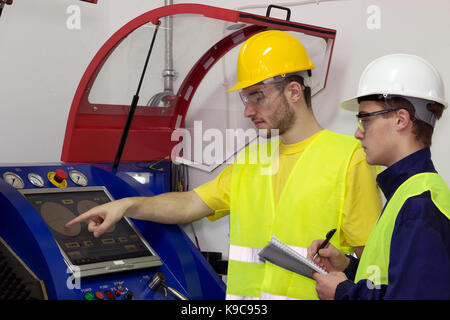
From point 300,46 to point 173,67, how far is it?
750 mm

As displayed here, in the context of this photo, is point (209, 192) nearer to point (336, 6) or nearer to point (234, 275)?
point (234, 275)

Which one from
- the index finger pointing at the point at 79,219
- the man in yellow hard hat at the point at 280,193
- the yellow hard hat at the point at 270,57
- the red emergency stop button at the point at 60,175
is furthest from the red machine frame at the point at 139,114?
the index finger pointing at the point at 79,219

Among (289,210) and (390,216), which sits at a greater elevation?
(390,216)

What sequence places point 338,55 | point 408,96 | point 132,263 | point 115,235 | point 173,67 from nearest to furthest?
1. point 408,96
2. point 132,263
3. point 115,235
4. point 338,55
5. point 173,67

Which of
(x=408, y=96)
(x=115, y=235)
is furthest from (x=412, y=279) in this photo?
(x=115, y=235)

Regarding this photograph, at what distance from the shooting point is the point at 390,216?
→ 1.13 m

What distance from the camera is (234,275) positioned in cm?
181

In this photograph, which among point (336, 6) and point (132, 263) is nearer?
point (132, 263)

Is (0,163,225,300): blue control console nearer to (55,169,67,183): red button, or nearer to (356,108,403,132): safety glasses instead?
(55,169,67,183): red button

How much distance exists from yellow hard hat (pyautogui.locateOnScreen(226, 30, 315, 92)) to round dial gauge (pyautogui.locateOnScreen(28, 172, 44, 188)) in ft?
2.48

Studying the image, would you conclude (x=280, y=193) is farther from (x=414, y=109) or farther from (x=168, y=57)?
(x=168, y=57)

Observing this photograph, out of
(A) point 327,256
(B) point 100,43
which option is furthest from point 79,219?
(B) point 100,43

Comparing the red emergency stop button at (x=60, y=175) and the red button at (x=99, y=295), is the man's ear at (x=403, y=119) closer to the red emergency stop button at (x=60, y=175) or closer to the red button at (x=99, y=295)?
the red button at (x=99, y=295)

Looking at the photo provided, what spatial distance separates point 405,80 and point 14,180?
1.19 metres
